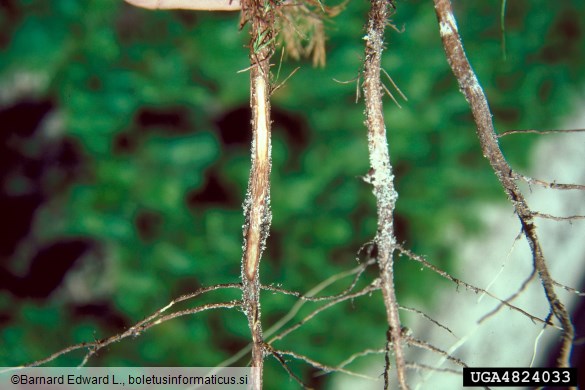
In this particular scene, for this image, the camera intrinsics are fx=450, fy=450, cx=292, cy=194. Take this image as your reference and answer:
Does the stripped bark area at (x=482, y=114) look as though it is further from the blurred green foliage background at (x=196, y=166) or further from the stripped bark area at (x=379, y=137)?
the blurred green foliage background at (x=196, y=166)

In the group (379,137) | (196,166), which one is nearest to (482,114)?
(379,137)

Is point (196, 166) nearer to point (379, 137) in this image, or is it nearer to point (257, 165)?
point (257, 165)

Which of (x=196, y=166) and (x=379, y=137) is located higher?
(x=196, y=166)

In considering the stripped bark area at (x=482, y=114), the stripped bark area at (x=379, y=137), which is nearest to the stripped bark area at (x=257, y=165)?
the stripped bark area at (x=379, y=137)

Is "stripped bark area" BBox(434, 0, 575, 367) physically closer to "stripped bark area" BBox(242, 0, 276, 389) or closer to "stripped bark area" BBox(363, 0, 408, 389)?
"stripped bark area" BBox(363, 0, 408, 389)

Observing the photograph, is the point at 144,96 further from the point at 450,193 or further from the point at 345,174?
the point at 450,193

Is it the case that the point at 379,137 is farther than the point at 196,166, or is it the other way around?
the point at 196,166
